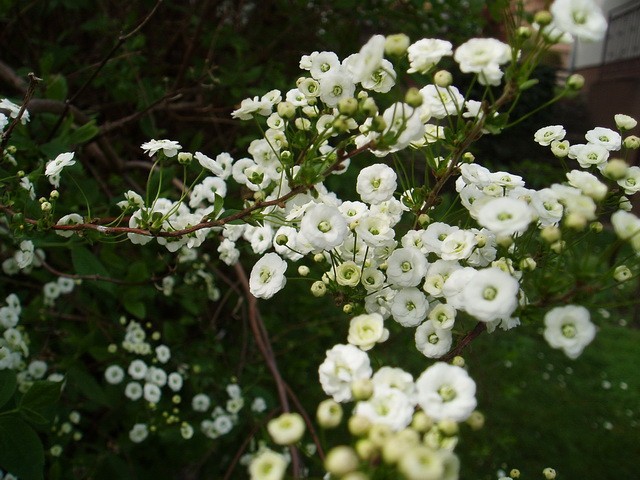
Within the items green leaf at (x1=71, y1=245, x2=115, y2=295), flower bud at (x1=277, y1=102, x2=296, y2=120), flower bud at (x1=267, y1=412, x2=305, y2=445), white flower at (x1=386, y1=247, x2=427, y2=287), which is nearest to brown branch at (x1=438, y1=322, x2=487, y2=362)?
white flower at (x1=386, y1=247, x2=427, y2=287)

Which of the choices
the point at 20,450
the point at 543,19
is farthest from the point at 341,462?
the point at 20,450

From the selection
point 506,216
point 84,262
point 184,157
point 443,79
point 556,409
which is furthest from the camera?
point 556,409

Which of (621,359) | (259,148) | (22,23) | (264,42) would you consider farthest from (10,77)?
(621,359)

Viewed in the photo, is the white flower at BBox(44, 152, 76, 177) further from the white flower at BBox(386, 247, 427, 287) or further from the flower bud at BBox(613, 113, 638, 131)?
the flower bud at BBox(613, 113, 638, 131)

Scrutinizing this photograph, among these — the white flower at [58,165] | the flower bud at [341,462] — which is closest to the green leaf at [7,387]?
the white flower at [58,165]

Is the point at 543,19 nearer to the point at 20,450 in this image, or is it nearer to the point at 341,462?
the point at 341,462
